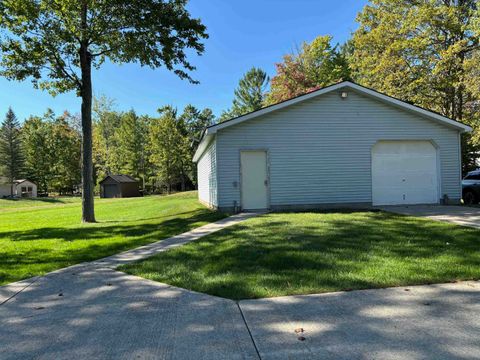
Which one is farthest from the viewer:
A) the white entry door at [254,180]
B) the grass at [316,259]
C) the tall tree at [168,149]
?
the tall tree at [168,149]

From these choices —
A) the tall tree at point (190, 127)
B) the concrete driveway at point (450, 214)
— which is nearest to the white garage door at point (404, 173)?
the concrete driveway at point (450, 214)

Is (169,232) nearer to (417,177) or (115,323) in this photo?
(115,323)

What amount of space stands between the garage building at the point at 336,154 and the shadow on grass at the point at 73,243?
2.11 metres

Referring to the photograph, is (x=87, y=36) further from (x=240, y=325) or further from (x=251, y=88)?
(x=251, y=88)

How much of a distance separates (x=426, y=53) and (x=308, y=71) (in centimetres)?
1225

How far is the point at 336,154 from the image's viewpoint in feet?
41.1

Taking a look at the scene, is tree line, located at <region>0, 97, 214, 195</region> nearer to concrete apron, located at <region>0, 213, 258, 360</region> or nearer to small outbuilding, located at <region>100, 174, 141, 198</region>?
small outbuilding, located at <region>100, 174, 141, 198</region>

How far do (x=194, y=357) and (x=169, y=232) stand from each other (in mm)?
6623

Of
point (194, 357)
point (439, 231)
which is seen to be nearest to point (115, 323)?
point (194, 357)

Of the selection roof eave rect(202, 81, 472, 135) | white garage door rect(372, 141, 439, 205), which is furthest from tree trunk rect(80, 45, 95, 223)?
white garage door rect(372, 141, 439, 205)

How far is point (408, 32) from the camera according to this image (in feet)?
67.6

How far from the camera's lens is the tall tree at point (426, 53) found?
1897cm

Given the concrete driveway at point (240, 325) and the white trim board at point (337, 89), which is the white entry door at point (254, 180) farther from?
the concrete driveway at point (240, 325)

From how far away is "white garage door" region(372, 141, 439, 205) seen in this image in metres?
12.9
